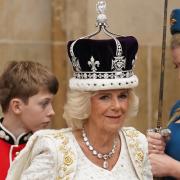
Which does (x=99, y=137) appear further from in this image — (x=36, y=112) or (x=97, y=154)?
(x=36, y=112)

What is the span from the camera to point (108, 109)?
2.91 meters

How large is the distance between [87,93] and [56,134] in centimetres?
21

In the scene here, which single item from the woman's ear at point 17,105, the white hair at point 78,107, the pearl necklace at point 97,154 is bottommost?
the pearl necklace at point 97,154

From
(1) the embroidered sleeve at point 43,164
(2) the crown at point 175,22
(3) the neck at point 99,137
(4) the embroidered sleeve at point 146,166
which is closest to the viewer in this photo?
(1) the embroidered sleeve at point 43,164

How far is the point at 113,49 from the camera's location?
Answer: 2961mm

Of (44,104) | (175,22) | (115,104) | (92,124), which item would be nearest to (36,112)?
(44,104)

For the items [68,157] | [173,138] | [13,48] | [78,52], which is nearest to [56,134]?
[68,157]

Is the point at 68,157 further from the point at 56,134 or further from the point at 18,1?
the point at 18,1

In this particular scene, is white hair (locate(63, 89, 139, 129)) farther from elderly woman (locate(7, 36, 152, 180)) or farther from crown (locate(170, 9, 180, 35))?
crown (locate(170, 9, 180, 35))

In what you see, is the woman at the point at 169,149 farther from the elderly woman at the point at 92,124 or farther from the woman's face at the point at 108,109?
the woman's face at the point at 108,109

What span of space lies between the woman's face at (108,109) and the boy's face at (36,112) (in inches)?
23.0

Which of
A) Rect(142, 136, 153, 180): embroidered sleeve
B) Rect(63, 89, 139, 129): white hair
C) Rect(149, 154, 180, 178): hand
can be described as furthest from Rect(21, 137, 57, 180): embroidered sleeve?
Rect(149, 154, 180, 178): hand

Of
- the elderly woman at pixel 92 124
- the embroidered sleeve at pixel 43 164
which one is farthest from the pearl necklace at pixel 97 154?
the embroidered sleeve at pixel 43 164

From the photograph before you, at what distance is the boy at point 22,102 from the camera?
134 inches
